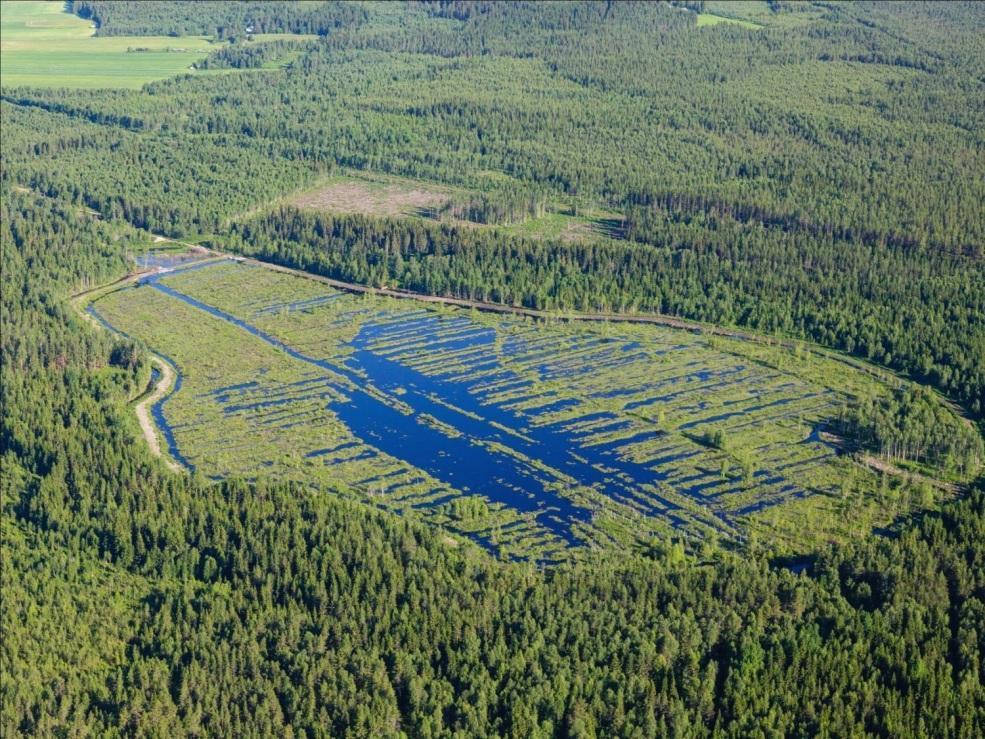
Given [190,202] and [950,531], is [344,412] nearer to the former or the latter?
[950,531]

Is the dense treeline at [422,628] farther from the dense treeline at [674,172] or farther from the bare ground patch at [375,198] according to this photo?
the bare ground patch at [375,198]

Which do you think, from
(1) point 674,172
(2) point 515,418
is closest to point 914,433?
(2) point 515,418

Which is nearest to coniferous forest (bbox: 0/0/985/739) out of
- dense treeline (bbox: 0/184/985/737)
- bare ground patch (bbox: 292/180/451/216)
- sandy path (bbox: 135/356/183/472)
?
dense treeline (bbox: 0/184/985/737)

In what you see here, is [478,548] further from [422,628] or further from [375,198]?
[375,198]

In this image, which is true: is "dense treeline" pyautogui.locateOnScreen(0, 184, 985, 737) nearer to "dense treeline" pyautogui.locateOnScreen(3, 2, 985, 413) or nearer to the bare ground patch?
"dense treeline" pyautogui.locateOnScreen(3, 2, 985, 413)

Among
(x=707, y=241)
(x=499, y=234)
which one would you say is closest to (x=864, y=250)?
(x=707, y=241)

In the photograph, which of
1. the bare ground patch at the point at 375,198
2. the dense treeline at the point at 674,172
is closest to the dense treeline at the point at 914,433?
the dense treeline at the point at 674,172
